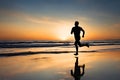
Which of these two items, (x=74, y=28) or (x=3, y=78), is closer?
(x=3, y=78)

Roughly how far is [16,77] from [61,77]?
1.59m

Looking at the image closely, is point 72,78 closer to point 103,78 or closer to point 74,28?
point 103,78

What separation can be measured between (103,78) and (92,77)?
0.40 m

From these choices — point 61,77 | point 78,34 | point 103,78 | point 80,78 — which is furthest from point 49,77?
point 78,34

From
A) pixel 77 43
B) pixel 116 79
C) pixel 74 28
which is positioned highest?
pixel 74 28

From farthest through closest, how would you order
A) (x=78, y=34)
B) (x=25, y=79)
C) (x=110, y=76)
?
(x=78, y=34)
(x=110, y=76)
(x=25, y=79)

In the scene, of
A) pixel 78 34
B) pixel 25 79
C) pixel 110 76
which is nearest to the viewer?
pixel 25 79

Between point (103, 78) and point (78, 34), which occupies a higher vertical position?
point (78, 34)

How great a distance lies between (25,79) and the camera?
823 centimetres

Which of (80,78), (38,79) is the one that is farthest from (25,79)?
(80,78)

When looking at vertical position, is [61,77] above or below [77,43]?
below

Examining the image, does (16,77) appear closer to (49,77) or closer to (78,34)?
(49,77)

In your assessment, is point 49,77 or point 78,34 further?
point 78,34

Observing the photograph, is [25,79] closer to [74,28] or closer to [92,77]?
[92,77]
